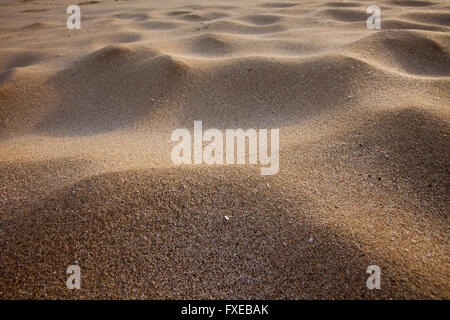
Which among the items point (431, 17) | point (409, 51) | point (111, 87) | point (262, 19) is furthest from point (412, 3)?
point (111, 87)

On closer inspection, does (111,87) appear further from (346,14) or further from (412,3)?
(412,3)

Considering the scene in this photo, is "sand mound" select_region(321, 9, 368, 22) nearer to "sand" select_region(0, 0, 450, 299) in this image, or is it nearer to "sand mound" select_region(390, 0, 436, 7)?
"sand mound" select_region(390, 0, 436, 7)

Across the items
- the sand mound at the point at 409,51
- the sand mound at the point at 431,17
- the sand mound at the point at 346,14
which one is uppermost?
the sand mound at the point at 346,14

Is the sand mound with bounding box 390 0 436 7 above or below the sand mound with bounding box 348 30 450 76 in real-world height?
above

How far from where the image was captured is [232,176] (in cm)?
147

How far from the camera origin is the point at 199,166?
5.18 ft

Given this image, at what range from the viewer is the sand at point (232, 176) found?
1056mm

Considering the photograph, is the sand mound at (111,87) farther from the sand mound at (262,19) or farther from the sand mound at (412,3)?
the sand mound at (412,3)

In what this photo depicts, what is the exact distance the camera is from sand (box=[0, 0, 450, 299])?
41.6 inches

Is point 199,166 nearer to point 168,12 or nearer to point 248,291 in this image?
point 248,291

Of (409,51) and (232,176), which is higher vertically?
(409,51)

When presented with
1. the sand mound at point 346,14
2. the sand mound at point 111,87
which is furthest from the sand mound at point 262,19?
the sand mound at point 111,87

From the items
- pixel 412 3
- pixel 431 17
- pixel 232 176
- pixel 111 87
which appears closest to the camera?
pixel 232 176

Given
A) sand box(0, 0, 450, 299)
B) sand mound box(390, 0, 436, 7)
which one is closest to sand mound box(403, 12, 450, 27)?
sand mound box(390, 0, 436, 7)
